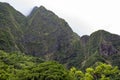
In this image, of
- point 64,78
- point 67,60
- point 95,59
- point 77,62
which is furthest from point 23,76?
point 67,60

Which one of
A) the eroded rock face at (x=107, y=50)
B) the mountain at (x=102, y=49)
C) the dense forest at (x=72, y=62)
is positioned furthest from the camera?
the eroded rock face at (x=107, y=50)

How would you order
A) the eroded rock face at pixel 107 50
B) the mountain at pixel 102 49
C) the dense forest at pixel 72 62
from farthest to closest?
the eroded rock face at pixel 107 50
the mountain at pixel 102 49
the dense forest at pixel 72 62

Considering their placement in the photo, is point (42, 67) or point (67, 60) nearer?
point (42, 67)

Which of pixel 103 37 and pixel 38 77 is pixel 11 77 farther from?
pixel 103 37

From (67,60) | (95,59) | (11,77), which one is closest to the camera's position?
(11,77)

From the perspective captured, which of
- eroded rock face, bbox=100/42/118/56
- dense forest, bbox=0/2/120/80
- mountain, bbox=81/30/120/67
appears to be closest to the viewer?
dense forest, bbox=0/2/120/80

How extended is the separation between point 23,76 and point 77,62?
11630 centimetres

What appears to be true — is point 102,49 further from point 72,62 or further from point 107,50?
point 72,62

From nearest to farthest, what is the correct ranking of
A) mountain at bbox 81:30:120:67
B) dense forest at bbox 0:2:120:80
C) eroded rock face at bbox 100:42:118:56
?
dense forest at bbox 0:2:120:80
mountain at bbox 81:30:120:67
eroded rock face at bbox 100:42:118:56

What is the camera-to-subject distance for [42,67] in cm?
5931

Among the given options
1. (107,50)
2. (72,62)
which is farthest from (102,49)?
(72,62)

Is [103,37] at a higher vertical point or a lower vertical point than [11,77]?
higher

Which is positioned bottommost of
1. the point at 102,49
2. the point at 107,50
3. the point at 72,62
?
the point at 72,62

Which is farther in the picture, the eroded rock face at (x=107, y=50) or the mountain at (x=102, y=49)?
the eroded rock face at (x=107, y=50)
